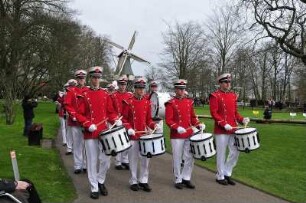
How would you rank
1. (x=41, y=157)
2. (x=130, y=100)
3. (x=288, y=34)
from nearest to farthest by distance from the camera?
(x=130, y=100) → (x=41, y=157) → (x=288, y=34)

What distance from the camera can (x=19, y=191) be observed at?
4762 millimetres

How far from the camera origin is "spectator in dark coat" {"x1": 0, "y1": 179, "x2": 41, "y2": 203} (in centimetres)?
450

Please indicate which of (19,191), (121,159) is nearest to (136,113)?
(121,159)

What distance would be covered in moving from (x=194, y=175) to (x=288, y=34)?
14.2 meters

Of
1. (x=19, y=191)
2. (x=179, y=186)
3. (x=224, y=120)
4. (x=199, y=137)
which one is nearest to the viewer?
(x=19, y=191)

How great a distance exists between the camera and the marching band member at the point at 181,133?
32.6 ft

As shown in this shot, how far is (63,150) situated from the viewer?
594 inches

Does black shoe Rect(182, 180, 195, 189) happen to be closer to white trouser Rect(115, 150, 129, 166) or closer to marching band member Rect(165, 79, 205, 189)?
marching band member Rect(165, 79, 205, 189)

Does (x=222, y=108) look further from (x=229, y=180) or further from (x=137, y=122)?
(x=137, y=122)

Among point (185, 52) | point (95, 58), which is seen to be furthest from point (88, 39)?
point (185, 52)

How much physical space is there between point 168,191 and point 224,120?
1.98 m

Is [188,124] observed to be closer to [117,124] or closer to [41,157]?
[117,124]

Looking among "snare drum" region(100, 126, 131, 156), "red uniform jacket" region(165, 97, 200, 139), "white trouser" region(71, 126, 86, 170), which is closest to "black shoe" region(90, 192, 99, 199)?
"snare drum" region(100, 126, 131, 156)

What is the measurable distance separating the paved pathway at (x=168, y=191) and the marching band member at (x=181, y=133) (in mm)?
302
